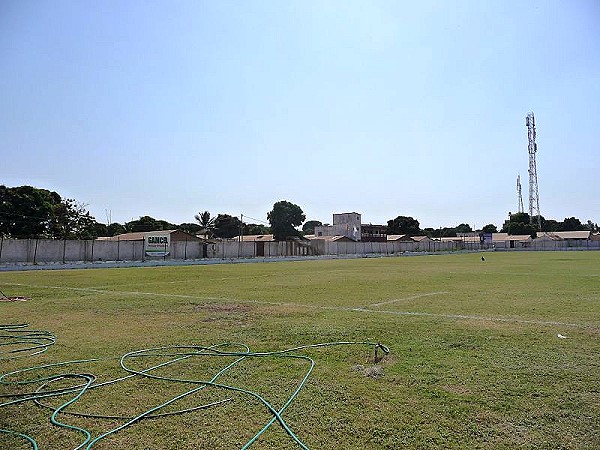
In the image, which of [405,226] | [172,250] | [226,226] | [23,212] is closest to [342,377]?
[172,250]

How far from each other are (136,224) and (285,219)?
89.5ft

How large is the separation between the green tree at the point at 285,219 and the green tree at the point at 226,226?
11305mm

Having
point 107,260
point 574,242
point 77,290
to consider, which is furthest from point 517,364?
Result: point 574,242

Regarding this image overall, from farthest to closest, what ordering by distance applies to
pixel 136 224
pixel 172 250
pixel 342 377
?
pixel 136 224 < pixel 172 250 < pixel 342 377

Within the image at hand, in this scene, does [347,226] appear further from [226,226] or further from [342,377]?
[342,377]

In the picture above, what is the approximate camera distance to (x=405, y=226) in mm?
112812

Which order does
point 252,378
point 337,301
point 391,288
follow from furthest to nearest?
point 391,288 → point 337,301 → point 252,378

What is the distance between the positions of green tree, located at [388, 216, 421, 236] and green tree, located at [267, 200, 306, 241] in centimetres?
3517

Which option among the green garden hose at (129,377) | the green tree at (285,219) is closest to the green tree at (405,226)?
the green tree at (285,219)

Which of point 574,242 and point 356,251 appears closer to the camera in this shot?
point 356,251

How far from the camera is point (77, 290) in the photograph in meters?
16.9

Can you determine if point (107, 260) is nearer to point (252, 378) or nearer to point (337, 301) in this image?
point (337, 301)

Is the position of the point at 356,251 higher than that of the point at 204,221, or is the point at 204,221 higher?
the point at 204,221

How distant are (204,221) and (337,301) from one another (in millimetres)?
80585
